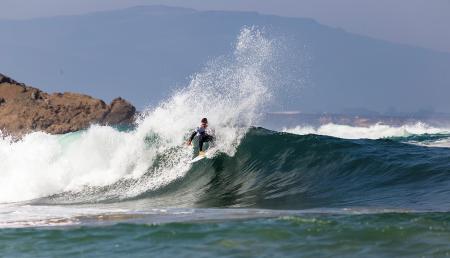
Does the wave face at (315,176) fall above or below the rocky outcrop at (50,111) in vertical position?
below

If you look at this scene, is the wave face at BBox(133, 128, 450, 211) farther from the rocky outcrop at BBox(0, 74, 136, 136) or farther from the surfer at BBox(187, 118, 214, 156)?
the rocky outcrop at BBox(0, 74, 136, 136)

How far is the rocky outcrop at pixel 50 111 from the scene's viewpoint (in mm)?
67500

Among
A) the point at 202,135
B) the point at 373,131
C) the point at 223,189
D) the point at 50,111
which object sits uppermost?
the point at 50,111

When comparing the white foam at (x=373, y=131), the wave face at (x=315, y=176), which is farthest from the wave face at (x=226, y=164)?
the white foam at (x=373, y=131)

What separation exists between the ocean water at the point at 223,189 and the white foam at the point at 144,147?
5cm

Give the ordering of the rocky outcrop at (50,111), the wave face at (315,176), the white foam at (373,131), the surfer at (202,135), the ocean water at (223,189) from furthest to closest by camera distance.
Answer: the white foam at (373,131)
the rocky outcrop at (50,111)
the surfer at (202,135)
the wave face at (315,176)
the ocean water at (223,189)

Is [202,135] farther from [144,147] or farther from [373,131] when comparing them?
[373,131]

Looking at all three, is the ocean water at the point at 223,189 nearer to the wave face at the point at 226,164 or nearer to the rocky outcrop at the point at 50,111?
the wave face at the point at 226,164

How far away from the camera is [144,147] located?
23.7 meters

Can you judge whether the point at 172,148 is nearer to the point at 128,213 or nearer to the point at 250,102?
the point at 250,102

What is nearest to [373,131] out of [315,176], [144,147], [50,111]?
[50,111]

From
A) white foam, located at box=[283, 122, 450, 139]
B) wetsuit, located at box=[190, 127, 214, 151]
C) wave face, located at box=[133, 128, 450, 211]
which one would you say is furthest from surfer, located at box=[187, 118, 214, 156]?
white foam, located at box=[283, 122, 450, 139]

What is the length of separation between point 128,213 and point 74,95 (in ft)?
197

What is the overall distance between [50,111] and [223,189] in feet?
168
